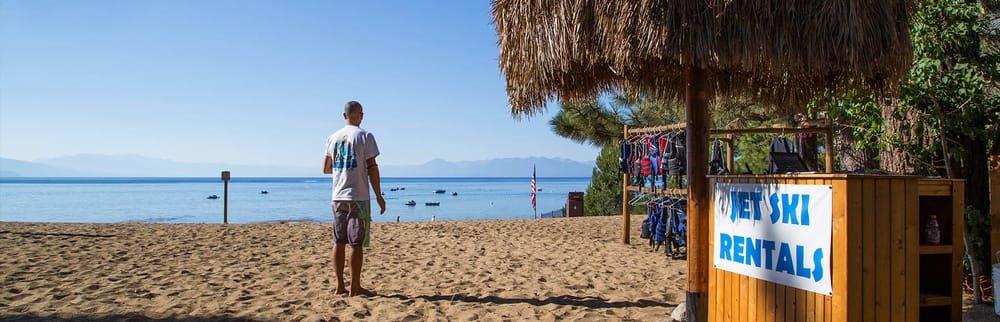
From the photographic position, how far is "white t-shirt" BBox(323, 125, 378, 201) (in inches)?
194

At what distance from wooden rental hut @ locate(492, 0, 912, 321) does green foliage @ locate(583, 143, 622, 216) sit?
19221 mm

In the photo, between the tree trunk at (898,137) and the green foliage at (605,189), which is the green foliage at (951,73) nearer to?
the tree trunk at (898,137)

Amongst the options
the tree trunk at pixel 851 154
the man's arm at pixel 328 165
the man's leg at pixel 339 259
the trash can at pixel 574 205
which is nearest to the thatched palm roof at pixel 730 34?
the man's arm at pixel 328 165

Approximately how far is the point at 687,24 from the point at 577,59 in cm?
67

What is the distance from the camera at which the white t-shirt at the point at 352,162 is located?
492 centimetres

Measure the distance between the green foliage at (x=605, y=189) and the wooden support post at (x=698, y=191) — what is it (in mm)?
19320

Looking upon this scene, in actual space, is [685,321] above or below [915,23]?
below

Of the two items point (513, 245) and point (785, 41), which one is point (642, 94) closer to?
point (785, 41)

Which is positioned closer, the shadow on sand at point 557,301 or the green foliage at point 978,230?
the shadow on sand at point 557,301

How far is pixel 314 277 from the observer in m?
6.16

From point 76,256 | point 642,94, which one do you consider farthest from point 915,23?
point 76,256

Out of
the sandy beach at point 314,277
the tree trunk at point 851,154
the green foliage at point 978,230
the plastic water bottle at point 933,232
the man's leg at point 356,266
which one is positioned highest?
the tree trunk at point 851,154

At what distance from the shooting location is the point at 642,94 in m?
5.19

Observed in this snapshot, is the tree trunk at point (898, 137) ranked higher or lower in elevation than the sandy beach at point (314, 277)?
higher
